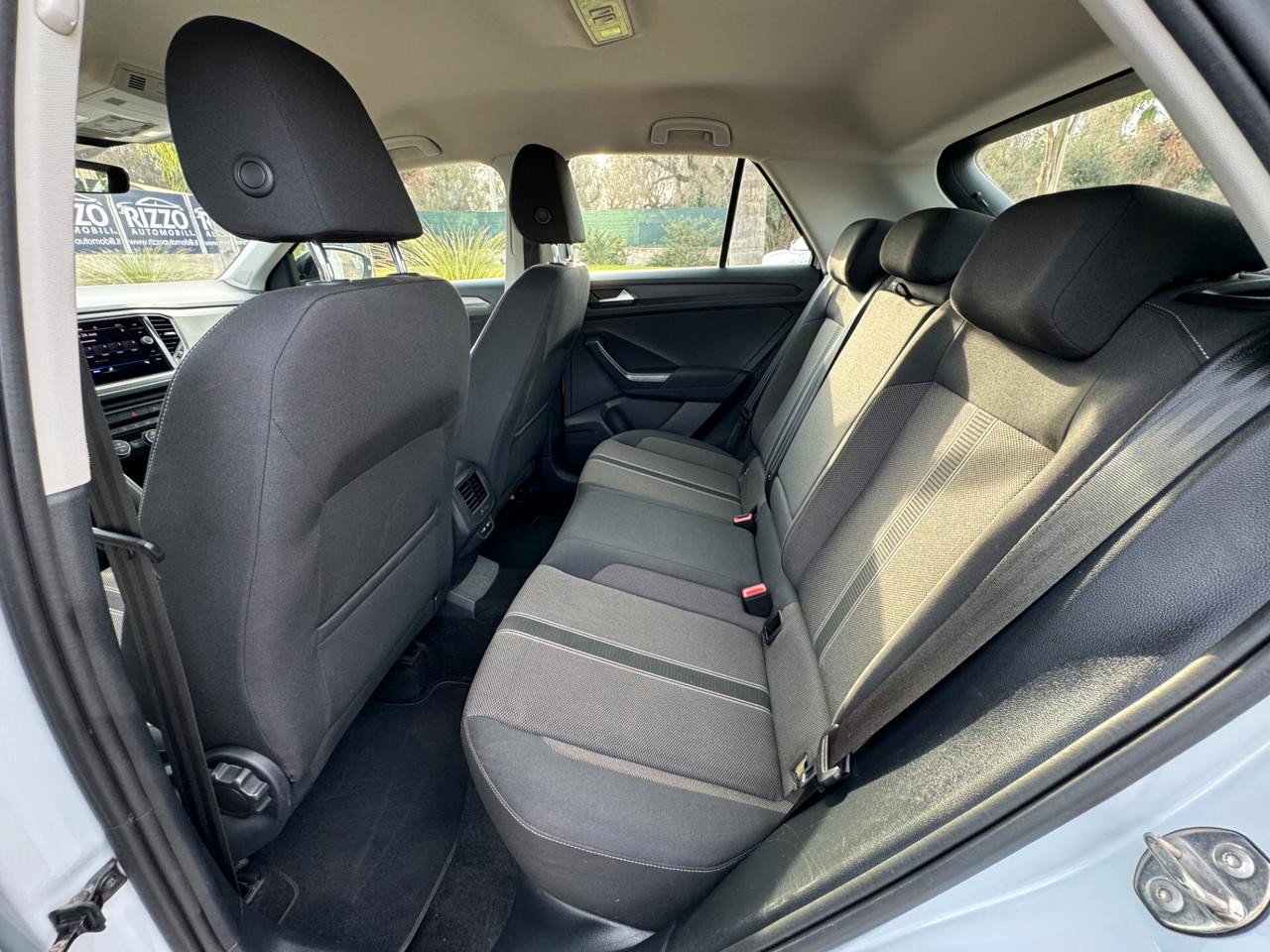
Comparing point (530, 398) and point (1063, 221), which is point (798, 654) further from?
point (530, 398)

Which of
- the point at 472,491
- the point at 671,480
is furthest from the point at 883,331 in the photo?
the point at 472,491

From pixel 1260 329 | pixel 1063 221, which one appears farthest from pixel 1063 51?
pixel 1260 329

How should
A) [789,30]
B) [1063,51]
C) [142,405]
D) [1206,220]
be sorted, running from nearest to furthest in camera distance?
[1206,220]
[1063,51]
[142,405]
[789,30]

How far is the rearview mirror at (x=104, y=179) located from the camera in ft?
5.44

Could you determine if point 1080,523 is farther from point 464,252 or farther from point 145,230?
point 464,252

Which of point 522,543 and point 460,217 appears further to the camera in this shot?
point 460,217

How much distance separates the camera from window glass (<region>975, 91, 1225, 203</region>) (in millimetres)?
1039

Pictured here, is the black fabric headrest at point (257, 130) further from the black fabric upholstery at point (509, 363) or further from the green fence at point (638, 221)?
the green fence at point (638, 221)

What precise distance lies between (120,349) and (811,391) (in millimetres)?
1888

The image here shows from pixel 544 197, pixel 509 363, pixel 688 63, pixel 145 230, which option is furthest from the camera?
pixel 544 197

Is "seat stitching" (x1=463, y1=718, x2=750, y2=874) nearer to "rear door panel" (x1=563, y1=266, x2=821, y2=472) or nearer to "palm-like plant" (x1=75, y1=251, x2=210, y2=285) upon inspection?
"palm-like plant" (x1=75, y1=251, x2=210, y2=285)

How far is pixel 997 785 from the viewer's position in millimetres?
585

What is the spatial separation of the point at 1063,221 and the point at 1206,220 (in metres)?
0.14

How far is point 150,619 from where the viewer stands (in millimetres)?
687
